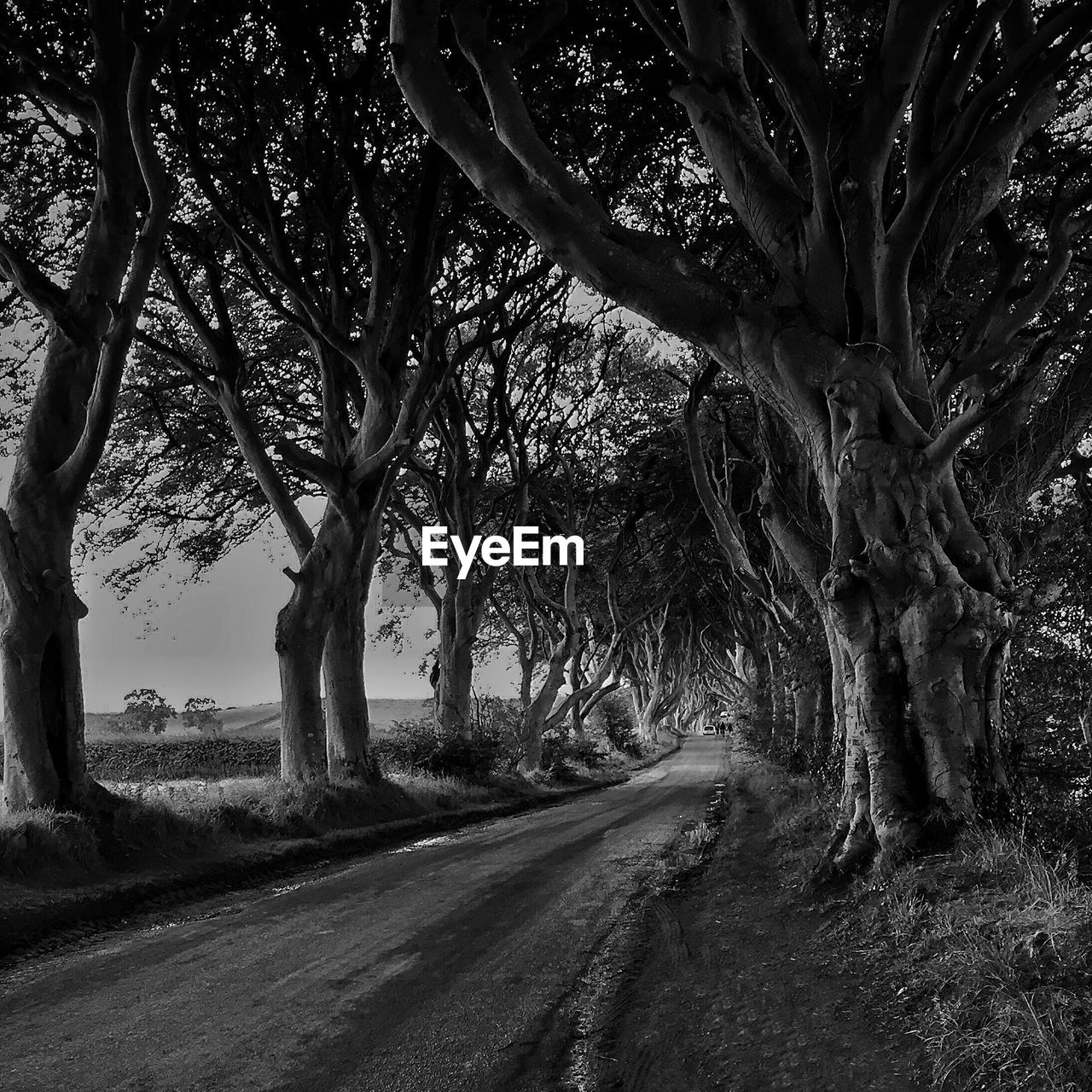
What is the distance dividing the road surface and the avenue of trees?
2.42 meters

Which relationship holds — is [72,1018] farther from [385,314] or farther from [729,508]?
[729,508]

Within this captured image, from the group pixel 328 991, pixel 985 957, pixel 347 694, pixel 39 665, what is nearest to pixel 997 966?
pixel 985 957

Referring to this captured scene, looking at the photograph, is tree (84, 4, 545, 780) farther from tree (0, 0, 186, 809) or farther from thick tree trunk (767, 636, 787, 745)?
thick tree trunk (767, 636, 787, 745)

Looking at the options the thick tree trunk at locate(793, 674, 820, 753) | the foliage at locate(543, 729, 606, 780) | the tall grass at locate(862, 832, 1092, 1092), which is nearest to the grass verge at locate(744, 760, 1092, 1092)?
the tall grass at locate(862, 832, 1092, 1092)

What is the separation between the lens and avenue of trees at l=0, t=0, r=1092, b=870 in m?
6.18

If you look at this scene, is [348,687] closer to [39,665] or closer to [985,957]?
[39,665]

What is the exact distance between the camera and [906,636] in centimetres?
589

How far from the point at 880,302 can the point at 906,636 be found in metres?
2.44

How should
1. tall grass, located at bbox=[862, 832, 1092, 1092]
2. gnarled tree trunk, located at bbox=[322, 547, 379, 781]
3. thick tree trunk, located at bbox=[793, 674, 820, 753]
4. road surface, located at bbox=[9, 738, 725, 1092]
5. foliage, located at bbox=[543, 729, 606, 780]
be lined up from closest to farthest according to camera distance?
1. tall grass, located at bbox=[862, 832, 1092, 1092]
2. road surface, located at bbox=[9, 738, 725, 1092]
3. gnarled tree trunk, located at bbox=[322, 547, 379, 781]
4. thick tree trunk, located at bbox=[793, 674, 820, 753]
5. foliage, located at bbox=[543, 729, 606, 780]

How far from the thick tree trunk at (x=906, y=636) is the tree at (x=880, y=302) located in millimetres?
15

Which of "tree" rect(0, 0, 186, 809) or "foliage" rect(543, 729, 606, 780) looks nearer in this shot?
"tree" rect(0, 0, 186, 809)

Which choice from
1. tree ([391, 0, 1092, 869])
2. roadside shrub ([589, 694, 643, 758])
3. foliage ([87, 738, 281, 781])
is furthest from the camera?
roadside shrub ([589, 694, 643, 758])

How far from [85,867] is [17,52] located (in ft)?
25.3

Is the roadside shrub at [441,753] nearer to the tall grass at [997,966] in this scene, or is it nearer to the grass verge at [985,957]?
the grass verge at [985,957]
